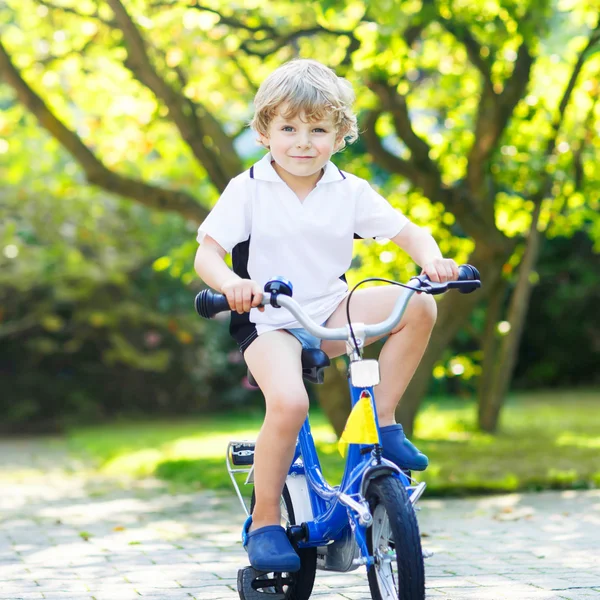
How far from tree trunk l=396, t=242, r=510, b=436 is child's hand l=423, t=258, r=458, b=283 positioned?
6153 millimetres

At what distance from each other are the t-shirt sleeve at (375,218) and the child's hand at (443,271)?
351mm

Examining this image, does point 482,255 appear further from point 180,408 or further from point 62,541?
point 180,408

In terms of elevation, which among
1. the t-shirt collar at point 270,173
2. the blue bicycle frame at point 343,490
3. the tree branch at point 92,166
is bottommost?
the blue bicycle frame at point 343,490

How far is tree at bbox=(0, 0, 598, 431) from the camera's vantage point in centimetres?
805

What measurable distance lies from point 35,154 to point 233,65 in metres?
2.83

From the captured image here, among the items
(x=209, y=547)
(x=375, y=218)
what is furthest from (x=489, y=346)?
(x=375, y=218)

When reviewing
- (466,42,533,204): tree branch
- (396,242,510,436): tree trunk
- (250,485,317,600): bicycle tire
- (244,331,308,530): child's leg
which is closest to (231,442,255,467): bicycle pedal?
(250,485,317,600): bicycle tire

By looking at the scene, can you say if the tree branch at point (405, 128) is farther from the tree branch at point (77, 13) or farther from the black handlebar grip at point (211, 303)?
the black handlebar grip at point (211, 303)

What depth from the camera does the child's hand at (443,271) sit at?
9.98ft

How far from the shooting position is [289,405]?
121 inches

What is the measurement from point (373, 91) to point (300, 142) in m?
5.27

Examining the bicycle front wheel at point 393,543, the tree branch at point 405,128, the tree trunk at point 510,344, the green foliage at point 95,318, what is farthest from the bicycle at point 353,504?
the green foliage at point 95,318

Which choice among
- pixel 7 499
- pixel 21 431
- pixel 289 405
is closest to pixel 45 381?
pixel 21 431

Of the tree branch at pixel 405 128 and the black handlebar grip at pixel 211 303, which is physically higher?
the tree branch at pixel 405 128
